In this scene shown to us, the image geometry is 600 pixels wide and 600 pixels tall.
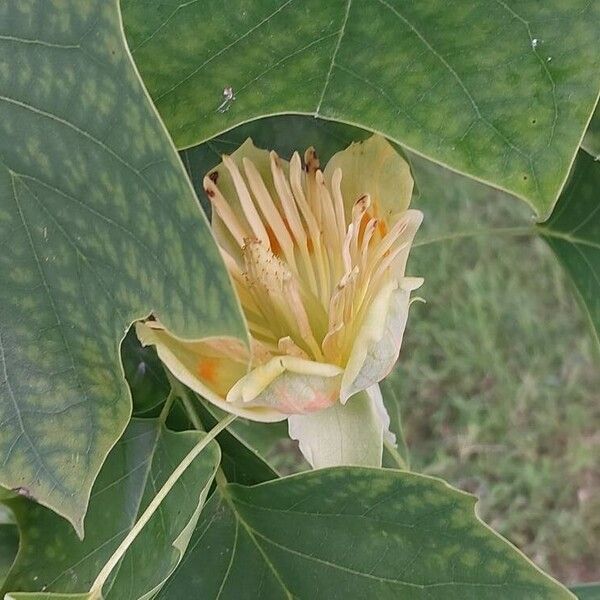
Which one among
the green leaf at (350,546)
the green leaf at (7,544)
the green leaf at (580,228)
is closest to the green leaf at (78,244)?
the green leaf at (350,546)

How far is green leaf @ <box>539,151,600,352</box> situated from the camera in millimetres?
710

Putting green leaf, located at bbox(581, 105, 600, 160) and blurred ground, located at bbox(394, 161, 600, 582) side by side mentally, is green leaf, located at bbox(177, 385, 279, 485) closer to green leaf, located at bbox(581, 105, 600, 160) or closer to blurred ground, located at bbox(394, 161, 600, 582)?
green leaf, located at bbox(581, 105, 600, 160)

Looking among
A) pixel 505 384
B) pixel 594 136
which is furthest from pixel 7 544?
pixel 505 384

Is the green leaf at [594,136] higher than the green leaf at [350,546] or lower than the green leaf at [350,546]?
higher

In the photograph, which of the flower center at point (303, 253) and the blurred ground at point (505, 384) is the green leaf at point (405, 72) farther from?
the blurred ground at point (505, 384)

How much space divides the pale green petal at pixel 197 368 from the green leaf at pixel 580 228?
303 mm

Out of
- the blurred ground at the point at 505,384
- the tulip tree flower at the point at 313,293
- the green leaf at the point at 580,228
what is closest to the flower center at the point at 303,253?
the tulip tree flower at the point at 313,293

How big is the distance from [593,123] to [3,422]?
1.21ft

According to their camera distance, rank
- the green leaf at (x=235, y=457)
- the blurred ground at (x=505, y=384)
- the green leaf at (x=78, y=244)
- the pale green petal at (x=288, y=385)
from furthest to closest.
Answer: the blurred ground at (x=505, y=384), the green leaf at (x=235, y=457), the pale green petal at (x=288, y=385), the green leaf at (x=78, y=244)

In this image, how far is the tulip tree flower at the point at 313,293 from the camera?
19.7 inches

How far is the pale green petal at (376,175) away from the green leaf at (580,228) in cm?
22

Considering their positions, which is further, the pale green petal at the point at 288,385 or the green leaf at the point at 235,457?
the green leaf at the point at 235,457

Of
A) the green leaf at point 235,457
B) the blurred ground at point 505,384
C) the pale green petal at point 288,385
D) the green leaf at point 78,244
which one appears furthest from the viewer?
the blurred ground at point 505,384

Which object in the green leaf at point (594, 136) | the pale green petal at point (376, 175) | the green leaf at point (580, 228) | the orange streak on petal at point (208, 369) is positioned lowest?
the green leaf at point (580, 228)
